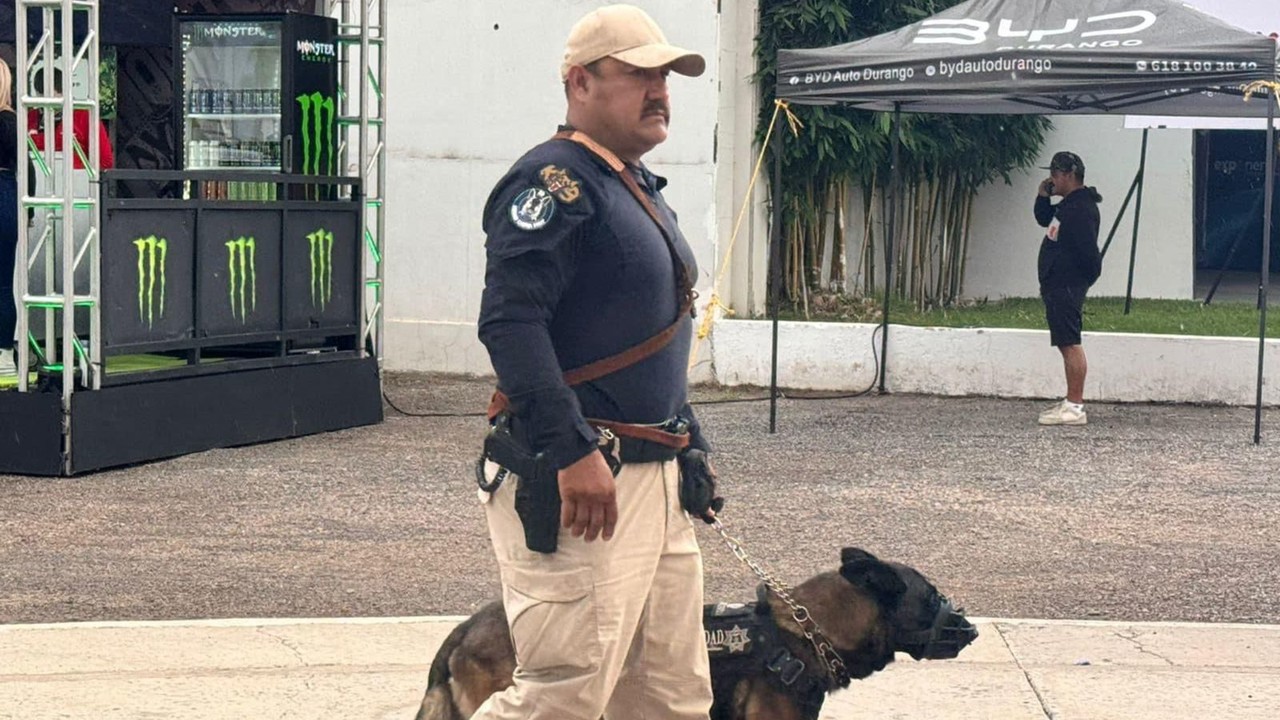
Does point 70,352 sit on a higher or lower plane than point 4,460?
higher

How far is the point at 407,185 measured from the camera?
546 inches

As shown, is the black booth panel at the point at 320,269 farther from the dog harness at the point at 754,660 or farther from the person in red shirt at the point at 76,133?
the dog harness at the point at 754,660

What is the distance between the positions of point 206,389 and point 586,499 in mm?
6910

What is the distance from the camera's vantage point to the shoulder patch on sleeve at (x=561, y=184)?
3557mm

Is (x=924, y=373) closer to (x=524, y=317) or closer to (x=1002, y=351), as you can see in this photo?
(x=1002, y=351)

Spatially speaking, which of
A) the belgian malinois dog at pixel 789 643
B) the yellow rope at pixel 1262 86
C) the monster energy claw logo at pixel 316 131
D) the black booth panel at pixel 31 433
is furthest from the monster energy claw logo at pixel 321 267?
the belgian malinois dog at pixel 789 643

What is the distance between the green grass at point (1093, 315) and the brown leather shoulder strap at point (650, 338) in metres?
10.4

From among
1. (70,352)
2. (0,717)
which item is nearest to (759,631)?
(0,717)

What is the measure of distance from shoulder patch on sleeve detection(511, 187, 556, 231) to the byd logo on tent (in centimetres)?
786

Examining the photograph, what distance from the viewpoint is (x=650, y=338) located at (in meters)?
3.72

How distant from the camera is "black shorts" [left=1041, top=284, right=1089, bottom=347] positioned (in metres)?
11.6

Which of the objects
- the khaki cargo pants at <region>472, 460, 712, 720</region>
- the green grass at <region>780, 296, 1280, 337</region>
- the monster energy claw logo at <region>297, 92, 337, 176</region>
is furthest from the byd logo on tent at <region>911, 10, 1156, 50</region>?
the khaki cargo pants at <region>472, 460, 712, 720</region>

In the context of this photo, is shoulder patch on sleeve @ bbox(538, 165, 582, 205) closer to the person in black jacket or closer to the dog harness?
the dog harness

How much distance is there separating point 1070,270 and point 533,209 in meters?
8.69
